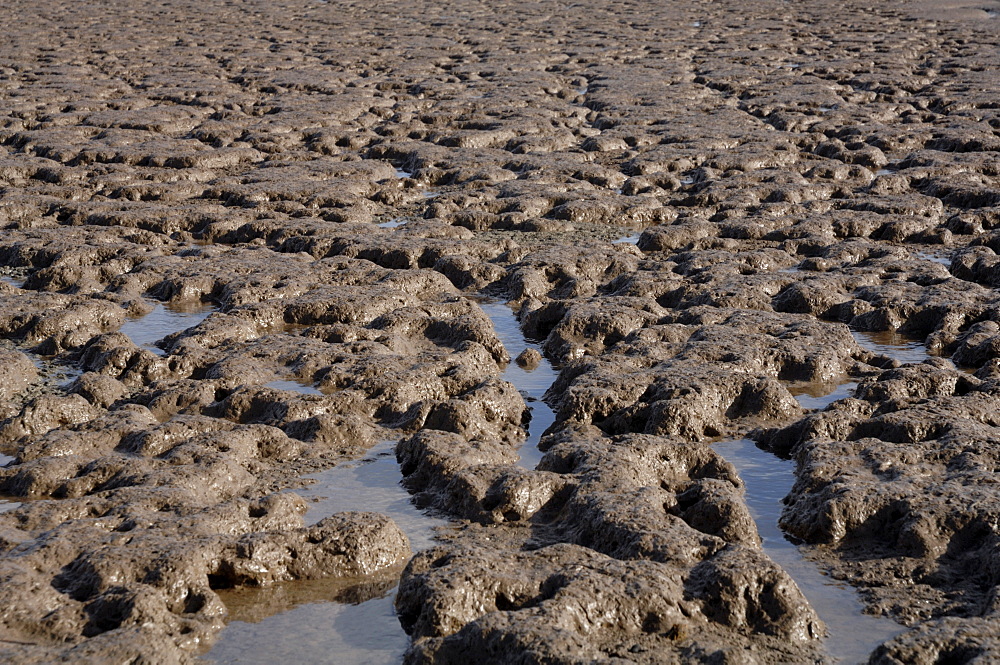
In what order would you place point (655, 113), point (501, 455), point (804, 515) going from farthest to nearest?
point (655, 113) < point (501, 455) < point (804, 515)

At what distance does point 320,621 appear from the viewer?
4.64 m

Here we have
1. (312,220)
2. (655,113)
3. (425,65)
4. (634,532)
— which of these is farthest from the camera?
(425,65)

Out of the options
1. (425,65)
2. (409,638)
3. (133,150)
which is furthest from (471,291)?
(425,65)

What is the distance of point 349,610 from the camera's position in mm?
4715

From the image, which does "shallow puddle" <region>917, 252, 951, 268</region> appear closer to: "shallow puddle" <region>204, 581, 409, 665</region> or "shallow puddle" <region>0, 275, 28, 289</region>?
"shallow puddle" <region>204, 581, 409, 665</region>

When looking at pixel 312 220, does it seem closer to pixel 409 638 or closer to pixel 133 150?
pixel 133 150

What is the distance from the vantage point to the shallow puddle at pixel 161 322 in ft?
26.5

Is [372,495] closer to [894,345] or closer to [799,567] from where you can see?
[799,567]

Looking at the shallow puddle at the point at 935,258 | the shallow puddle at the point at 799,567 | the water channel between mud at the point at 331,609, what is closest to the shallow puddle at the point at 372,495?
the water channel between mud at the point at 331,609

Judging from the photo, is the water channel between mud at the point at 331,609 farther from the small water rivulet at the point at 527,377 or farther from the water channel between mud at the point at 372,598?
the small water rivulet at the point at 527,377

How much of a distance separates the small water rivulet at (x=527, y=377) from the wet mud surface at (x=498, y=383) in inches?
1.4

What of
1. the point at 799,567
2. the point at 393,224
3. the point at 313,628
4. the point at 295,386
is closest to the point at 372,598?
the point at 313,628

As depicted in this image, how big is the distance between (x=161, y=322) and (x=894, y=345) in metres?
5.34

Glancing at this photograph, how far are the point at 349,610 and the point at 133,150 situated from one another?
34.0 feet
